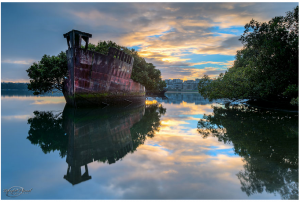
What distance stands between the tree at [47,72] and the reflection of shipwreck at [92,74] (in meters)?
7.68

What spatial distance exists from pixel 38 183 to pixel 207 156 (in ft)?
15.4

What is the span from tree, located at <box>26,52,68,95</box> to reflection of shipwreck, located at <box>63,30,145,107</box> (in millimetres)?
7684

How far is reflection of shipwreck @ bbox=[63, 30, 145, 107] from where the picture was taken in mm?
22172

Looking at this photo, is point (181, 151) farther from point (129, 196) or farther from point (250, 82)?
point (250, 82)

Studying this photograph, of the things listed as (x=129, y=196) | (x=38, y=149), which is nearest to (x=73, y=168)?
(x=129, y=196)

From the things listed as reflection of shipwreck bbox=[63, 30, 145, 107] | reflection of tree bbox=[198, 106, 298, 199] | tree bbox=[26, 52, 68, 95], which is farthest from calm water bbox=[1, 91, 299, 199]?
tree bbox=[26, 52, 68, 95]

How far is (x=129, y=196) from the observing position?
4.54 metres

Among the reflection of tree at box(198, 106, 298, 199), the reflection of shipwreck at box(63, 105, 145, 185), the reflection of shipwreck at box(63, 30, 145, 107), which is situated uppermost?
the reflection of shipwreck at box(63, 30, 145, 107)

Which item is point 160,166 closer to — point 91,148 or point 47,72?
point 91,148

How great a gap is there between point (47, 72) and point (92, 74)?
11.2m

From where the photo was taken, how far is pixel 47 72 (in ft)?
103

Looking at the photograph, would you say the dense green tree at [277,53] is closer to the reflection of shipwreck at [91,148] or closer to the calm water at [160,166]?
the calm water at [160,166]

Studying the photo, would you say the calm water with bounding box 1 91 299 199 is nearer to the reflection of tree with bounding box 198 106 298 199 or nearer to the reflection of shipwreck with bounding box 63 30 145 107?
the reflection of tree with bounding box 198 106 298 199

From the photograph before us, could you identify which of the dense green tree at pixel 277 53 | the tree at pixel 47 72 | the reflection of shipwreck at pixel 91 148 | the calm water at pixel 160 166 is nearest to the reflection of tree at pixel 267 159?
the calm water at pixel 160 166
